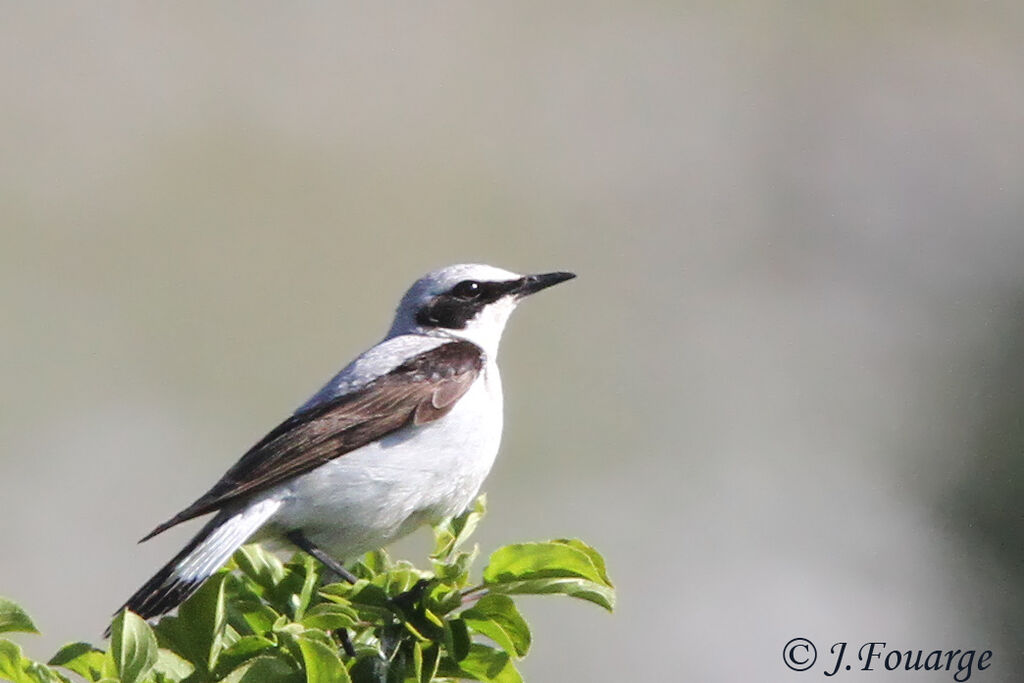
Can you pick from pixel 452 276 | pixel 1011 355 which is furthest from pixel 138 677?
pixel 1011 355

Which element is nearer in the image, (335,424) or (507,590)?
(507,590)

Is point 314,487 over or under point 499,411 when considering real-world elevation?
under

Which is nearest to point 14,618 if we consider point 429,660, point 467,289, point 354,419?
point 429,660

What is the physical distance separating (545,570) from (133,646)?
Result: 885mm

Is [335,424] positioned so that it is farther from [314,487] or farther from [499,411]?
[499,411]

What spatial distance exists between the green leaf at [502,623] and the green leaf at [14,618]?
3.11 feet

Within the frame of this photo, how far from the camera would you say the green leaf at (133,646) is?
283 centimetres

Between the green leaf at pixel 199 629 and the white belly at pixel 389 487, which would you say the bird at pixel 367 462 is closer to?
the white belly at pixel 389 487

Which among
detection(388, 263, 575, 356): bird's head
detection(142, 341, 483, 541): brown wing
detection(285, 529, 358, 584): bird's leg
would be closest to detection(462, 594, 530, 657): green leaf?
detection(285, 529, 358, 584): bird's leg

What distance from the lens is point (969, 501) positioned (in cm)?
1009

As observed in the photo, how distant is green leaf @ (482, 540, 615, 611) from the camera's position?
10.0 feet

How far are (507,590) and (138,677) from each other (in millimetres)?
795

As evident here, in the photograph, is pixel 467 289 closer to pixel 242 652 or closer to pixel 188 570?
pixel 188 570

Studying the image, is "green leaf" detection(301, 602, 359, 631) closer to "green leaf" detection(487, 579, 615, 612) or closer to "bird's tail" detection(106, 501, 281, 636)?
"green leaf" detection(487, 579, 615, 612)
